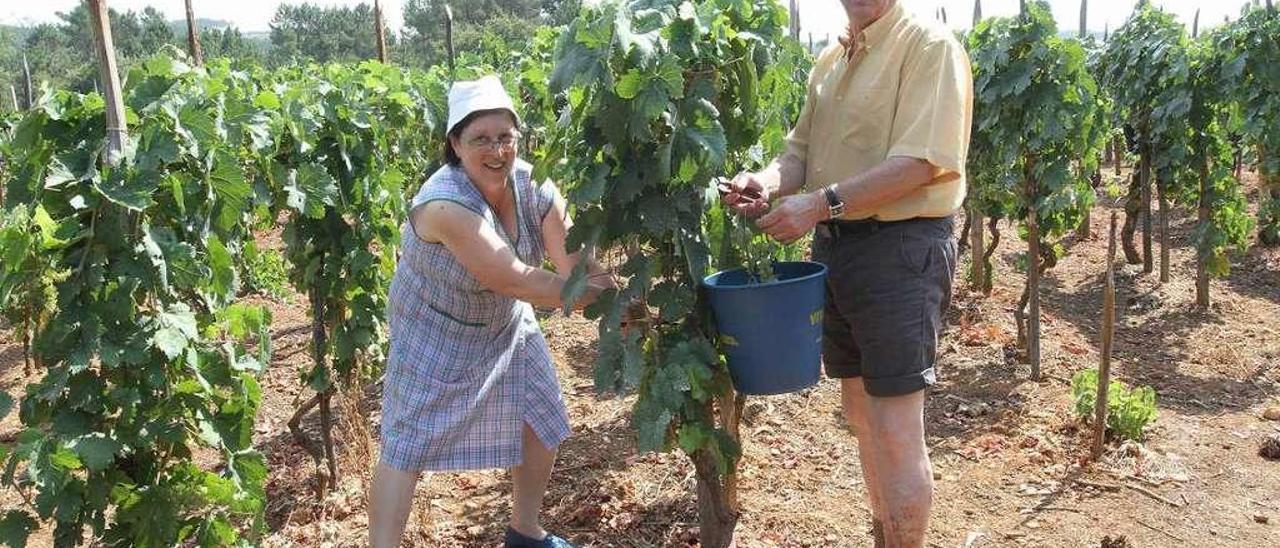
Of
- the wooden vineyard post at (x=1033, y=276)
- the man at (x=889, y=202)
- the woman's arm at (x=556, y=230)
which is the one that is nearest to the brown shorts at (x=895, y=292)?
the man at (x=889, y=202)

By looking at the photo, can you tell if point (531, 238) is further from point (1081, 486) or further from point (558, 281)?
point (1081, 486)

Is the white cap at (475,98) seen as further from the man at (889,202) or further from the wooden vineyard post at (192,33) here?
the wooden vineyard post at (192,33)

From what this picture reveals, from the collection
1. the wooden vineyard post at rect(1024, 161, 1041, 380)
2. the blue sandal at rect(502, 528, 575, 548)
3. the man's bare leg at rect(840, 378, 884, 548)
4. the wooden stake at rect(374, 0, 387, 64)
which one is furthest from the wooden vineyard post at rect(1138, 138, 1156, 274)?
the wooden stake at rect(374, 0, 387, 64)

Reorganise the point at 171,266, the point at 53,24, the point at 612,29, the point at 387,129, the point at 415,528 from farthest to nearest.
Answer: the point at 53,24, the point at 387,129, the point at 415,528, the point at 171,266, the point at 612,29

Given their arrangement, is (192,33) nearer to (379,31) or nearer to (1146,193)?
(379,31)

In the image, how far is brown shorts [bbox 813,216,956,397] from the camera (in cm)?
245

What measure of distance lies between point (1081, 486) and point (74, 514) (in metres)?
3.66

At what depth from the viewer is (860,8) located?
237cm

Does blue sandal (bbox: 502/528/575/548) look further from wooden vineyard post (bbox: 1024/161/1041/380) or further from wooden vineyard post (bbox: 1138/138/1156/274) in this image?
wooden vineyard post (bbox: 1138/138/1156/274)

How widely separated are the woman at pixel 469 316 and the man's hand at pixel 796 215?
1.76ft

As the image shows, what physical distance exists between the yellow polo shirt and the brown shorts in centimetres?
7

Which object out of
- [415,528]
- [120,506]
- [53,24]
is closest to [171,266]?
[120,506]

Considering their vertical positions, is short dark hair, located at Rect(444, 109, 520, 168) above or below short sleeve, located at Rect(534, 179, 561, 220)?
above

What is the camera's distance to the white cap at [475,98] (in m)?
2.62
